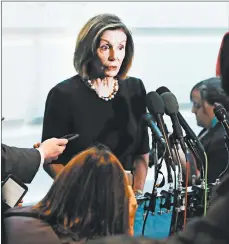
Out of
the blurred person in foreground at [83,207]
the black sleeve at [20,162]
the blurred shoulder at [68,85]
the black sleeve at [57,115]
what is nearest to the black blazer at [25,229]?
the blurred person in foreground at [83,207]

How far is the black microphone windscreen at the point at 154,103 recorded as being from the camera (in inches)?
82.0

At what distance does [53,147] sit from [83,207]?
295 millimetres

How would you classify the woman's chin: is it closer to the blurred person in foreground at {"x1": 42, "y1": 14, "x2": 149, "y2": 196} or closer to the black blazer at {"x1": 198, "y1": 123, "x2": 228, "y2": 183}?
the blurred person in foreground at {"x1": 42, "y1": 14, "x2": 149, "y2": 196}

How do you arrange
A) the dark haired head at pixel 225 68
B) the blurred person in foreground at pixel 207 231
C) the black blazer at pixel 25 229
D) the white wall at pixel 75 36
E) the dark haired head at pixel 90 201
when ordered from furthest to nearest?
the white wall at pixel 75 36, the dark haired head at pixel 90 201, the black blazer at pixel 25 229, the dark haired head at pixel 225 68, the blurred person in foreground at pixel 207 231

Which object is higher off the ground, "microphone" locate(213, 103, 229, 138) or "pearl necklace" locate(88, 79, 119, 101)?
"pearl necklace" locate(88, 79, 119, 101)

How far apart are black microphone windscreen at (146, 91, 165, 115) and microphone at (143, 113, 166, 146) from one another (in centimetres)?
3

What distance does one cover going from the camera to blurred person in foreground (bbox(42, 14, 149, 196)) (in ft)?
6.73

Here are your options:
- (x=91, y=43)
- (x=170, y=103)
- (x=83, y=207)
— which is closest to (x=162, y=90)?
(x=170, y=103)

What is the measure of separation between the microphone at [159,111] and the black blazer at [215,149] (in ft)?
0.99

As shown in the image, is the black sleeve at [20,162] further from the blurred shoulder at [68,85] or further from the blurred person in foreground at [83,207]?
the blurred shoulder at [68,85]

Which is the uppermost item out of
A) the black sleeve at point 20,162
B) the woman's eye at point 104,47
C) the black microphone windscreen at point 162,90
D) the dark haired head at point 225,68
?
the woman's eye at point 104,47

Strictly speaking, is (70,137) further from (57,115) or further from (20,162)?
(20,162)

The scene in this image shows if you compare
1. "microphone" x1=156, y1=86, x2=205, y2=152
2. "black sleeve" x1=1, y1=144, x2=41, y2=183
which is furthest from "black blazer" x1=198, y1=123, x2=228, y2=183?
"black sleeve" x1=1, y1=144, x2=41, y2=183

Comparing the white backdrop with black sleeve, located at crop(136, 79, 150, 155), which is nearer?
the white backdrop
